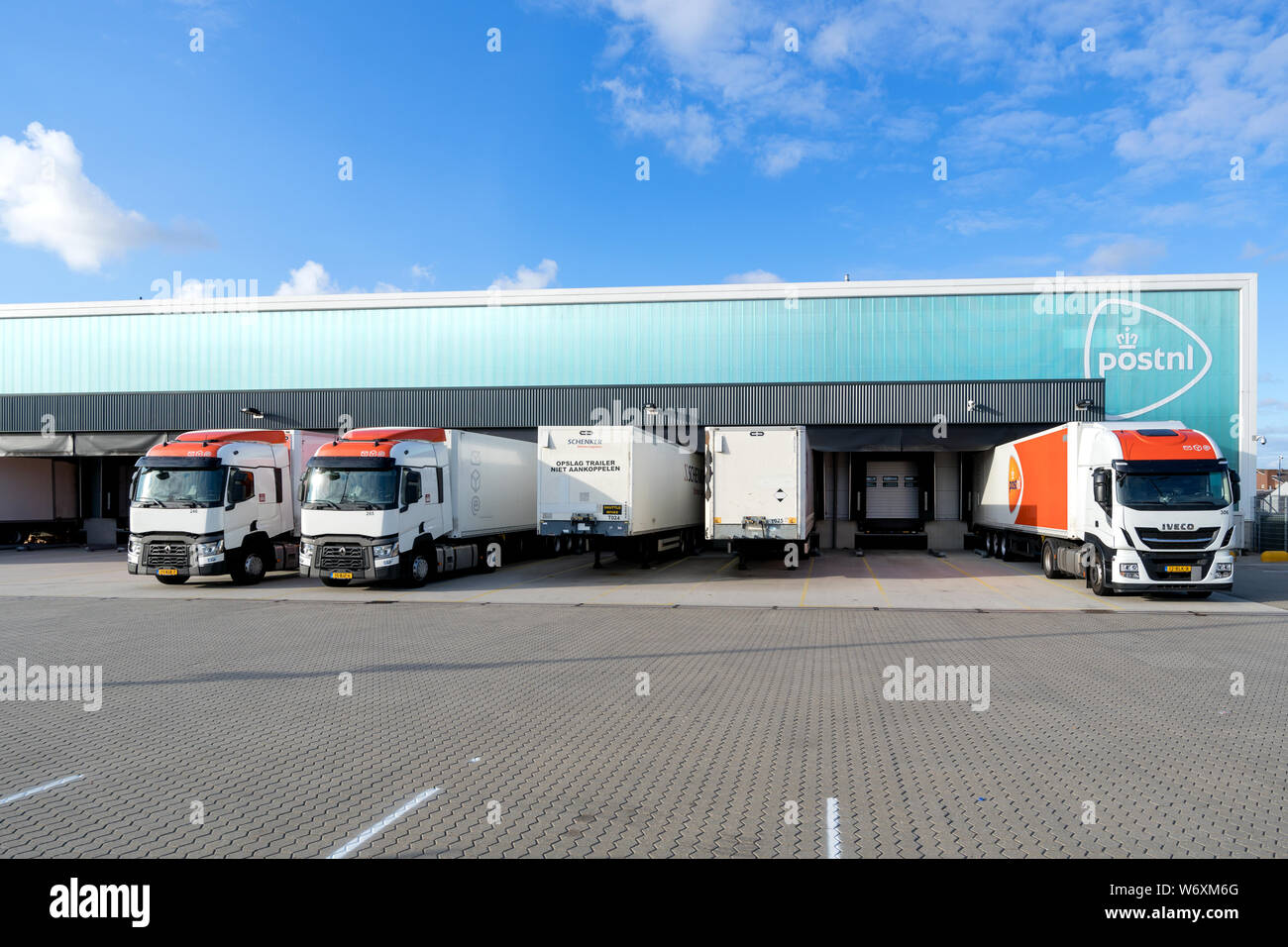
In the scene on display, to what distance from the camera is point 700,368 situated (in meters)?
28.5

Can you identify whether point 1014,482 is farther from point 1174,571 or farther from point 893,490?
point 893,490

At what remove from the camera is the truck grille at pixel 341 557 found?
16.9 m

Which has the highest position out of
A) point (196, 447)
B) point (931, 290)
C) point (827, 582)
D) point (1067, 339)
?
point (931, 290)

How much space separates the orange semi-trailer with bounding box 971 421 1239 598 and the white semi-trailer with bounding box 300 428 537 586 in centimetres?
1437

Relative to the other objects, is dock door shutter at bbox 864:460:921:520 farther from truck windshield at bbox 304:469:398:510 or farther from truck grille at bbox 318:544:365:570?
truck grille at bbox 318:544:365:570

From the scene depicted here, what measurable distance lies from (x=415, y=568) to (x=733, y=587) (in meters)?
7.24

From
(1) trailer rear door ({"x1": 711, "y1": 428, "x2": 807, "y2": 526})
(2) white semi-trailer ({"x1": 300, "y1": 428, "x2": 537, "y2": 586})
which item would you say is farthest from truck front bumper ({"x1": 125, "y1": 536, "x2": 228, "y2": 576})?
(1) trailer rear door ({"x1": 711, "y1": 428, "x2": 807, "y2": 526})

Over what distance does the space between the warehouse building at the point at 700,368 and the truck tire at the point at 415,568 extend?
11.0 m

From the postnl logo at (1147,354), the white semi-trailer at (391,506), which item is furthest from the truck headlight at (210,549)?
the postnl logo at (1147,354)

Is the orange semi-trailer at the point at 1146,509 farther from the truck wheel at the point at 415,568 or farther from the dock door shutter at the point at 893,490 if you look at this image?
the truck wheel at the point at 415,568

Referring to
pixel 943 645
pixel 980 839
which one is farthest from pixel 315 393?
pixel 980 839
